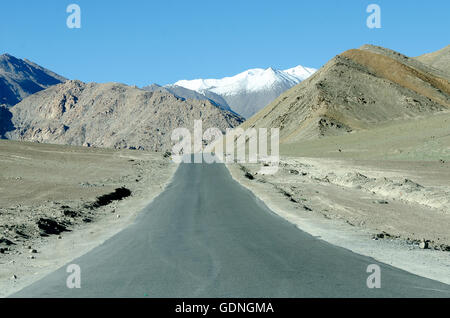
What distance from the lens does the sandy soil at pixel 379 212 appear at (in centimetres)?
1351

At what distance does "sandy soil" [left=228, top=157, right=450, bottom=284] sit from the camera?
44.3ft

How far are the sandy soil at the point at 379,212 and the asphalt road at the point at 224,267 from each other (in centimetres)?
108

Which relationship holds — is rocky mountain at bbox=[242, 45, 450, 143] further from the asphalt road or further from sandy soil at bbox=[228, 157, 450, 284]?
the asphalt road

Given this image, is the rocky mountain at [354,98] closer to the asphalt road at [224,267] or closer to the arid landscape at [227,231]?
the arid landscape at [227,231]

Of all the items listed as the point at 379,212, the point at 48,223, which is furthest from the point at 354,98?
the point at 48,223

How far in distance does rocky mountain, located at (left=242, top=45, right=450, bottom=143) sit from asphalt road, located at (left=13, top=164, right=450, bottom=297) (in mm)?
93430

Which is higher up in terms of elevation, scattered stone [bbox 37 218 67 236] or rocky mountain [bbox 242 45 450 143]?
rocky mountain [bbox 242 45 450 143]

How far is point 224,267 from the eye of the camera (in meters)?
10.8

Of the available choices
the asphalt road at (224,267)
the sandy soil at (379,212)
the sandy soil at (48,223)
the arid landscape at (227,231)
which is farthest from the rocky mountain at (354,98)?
the asphalt road at (224,267)

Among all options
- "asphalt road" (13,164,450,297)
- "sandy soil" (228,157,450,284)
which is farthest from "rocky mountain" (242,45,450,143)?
"asphalt road" (13,164,450,297)

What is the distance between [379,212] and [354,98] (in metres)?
104

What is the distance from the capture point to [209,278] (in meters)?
9.78
